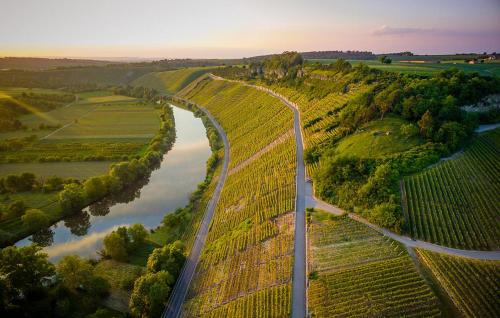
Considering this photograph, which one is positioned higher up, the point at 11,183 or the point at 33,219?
the point at 11,183

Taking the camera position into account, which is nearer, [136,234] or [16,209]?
[136,234]

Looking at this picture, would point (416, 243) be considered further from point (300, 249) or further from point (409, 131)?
point (409, 131)

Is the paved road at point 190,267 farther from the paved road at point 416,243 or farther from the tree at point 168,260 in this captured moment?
the paved road at point 416,243

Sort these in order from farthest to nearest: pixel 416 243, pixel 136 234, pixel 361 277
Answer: pixel 136 234 → pixel 416 243 → pixel 361 277

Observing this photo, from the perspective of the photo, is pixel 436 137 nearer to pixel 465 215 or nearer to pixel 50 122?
pixel 465 215

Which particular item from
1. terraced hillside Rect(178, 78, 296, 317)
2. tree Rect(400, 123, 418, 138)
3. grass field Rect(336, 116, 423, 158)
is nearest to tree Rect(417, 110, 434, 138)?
tree Rect(400, 123, 418, 138)

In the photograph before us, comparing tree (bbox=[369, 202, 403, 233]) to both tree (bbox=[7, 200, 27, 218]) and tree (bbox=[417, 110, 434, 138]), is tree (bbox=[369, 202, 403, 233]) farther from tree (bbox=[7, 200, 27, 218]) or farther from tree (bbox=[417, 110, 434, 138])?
tree (bbox=[7, 200, 27, 218])

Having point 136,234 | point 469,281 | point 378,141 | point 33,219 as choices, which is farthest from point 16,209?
point 469,281
